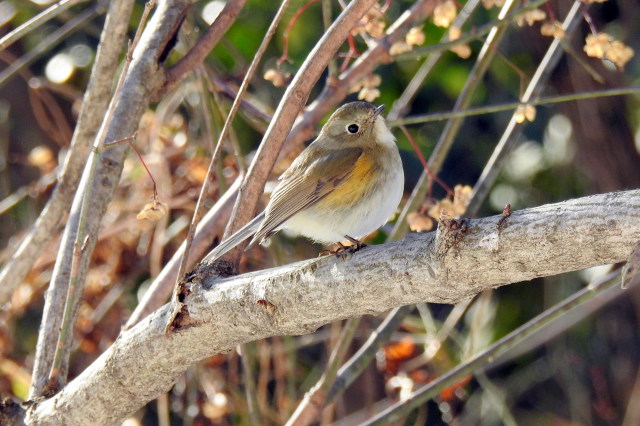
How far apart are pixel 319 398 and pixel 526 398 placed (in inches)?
79.2

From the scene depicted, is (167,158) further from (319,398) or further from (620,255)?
(620,255)

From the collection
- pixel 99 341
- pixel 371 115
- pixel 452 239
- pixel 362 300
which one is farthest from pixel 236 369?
pixel 452 239

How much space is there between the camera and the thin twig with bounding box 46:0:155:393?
2.45m

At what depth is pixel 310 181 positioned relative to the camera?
10.8ft

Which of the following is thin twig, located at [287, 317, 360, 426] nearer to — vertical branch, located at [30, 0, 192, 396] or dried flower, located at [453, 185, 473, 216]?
dried flower, located at [453, 185, 473, 216]

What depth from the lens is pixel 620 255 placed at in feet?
5.30

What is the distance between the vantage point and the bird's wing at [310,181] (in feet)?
10.3

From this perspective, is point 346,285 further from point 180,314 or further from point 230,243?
point 230,243

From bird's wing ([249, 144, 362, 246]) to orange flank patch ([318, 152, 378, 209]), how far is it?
17mm

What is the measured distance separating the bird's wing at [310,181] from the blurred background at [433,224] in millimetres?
1078

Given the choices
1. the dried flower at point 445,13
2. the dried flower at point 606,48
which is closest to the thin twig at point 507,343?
the dried flower at point 606,48

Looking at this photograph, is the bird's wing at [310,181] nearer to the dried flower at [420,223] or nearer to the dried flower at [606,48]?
the dried flower at [420,223]

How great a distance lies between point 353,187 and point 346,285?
122 centimetres

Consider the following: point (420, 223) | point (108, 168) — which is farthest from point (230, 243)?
point (420, 223)
